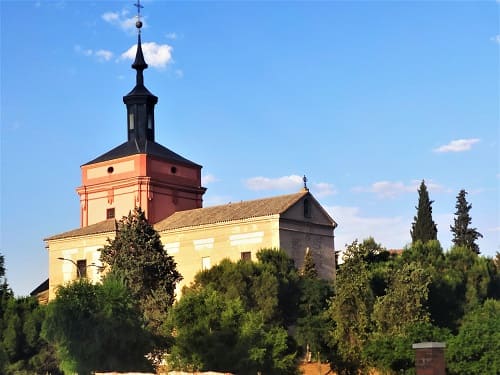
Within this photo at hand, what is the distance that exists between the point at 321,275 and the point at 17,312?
17635 mm

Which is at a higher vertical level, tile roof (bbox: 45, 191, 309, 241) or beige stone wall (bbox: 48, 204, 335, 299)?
tile roof (bbox: 45, 191, 309, 241)

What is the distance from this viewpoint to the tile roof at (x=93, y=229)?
5519 cm

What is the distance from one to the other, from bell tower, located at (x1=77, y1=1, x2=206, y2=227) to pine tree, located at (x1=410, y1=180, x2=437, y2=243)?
1435 centimetres

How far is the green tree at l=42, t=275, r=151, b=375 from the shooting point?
31.2m

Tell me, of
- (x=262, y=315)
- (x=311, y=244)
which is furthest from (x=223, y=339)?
(x=311, y=244)

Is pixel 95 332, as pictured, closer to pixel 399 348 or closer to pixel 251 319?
pixel 251 319

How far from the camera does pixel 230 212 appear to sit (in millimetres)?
52656

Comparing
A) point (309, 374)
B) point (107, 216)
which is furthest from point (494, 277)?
point (107, 216)

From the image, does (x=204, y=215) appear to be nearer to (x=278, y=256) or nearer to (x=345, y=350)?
(x=278, y=256)

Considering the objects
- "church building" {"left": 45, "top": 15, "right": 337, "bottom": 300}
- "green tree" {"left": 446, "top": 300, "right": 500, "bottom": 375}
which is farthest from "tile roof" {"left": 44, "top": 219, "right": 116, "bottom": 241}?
"green tree" {"left": 446, "top": 300, "right": 500, "bottom": 375}

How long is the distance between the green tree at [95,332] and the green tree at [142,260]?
10.8 meters

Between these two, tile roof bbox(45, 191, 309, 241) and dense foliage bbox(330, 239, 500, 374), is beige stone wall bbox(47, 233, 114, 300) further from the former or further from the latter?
dense foliage bbox(330, 239, 500, 374)

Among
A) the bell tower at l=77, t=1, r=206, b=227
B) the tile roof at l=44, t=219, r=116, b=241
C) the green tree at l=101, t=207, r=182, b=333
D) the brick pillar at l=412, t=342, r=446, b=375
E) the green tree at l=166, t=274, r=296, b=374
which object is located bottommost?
the brick pillar at l=412, t=342, r=446, b=375

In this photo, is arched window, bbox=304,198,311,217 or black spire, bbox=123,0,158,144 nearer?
arched window, bbox=304,198,311,217
